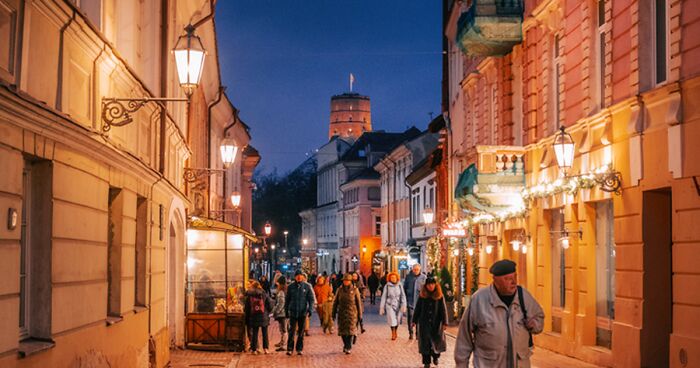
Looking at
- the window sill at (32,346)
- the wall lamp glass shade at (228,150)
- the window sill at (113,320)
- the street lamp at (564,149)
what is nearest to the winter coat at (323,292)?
the wall lamp glass shade at (228,150)

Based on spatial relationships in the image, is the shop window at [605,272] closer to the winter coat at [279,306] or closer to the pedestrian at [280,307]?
the pedestrian at [280,307]

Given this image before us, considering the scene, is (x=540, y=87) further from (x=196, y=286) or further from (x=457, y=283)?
(x=457, y=283)

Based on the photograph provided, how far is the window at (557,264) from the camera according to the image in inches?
915

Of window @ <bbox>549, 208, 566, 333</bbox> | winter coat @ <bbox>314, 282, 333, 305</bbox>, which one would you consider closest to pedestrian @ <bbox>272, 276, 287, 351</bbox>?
window @ <bbox>549, 208, 566, 333</bbox>

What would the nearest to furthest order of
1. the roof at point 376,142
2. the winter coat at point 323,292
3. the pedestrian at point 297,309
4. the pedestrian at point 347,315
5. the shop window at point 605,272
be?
1. the shop window at point 605,272
2. the pedestrian at point 297,309
3. the pedestrian at point 347,315
4. the winter coat at point 323,292
5. the roof at point 376,142

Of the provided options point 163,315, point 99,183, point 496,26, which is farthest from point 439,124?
point 99,183

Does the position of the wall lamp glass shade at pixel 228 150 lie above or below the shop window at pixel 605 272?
above

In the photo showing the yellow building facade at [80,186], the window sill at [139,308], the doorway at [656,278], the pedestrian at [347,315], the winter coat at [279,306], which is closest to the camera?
the yellow building facade at [80,186]

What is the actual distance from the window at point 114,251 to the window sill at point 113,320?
4.5 inches

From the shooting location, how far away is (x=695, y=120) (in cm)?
1485

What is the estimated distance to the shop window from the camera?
19766 mm

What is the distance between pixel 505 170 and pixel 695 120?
11.4m

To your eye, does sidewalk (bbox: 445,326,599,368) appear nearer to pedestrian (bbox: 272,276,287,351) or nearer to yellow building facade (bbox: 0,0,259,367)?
pedestrian (bbox: 272,276,287,351)

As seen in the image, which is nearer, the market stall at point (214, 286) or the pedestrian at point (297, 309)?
the pedestrian at point (297, 309)
